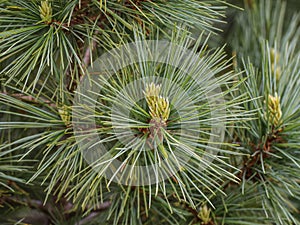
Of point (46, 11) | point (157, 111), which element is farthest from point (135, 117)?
point (46, 11)

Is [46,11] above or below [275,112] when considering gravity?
above

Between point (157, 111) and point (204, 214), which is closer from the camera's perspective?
point (157, 111)

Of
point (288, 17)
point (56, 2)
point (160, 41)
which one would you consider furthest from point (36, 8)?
point (288, 17)

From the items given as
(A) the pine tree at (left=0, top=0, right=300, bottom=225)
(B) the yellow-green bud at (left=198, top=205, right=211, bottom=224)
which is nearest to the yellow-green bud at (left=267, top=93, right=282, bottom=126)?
(A) the pine tree at (left=0, top=0, right=300, bottom=225)

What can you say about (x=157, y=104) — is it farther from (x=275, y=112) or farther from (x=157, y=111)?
(x=275, y=112)

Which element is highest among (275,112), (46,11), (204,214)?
(46,11)

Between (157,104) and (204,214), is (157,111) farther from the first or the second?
(204,214)

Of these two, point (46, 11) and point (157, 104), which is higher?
point (46, 11)

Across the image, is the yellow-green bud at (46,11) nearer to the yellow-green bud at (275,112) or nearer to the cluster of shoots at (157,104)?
the cluster of shoots at (157,104)

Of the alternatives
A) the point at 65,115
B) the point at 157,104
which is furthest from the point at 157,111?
the point at 65,115

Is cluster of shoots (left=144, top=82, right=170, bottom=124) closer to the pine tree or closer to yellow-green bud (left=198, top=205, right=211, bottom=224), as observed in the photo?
the pine tree

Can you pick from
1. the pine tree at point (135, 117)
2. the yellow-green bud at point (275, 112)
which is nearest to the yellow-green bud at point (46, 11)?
the pine tree at point (135, 117)
